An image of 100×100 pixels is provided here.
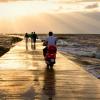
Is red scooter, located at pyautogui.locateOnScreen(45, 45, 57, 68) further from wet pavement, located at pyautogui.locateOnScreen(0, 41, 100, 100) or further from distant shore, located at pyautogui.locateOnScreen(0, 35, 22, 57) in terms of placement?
distant shore, located at pyautogui.locateOnScreen(0, 35, 22, 57)

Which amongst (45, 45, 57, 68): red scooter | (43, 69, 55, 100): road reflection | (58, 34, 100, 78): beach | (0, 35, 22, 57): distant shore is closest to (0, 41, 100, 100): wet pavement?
(43, 69, 55, 100): road reflection

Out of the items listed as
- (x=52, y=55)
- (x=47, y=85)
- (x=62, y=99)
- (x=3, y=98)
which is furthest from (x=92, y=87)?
(x=52, y=55)

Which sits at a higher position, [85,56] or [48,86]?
[48,86]

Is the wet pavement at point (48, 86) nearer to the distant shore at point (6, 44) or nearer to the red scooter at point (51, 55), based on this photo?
the red scooter at point (51, 55)

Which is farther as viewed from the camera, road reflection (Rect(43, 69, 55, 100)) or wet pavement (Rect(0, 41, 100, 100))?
road reflection (Rect(43, 69, 55, 100))

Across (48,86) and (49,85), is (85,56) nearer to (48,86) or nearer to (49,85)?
(49,85)

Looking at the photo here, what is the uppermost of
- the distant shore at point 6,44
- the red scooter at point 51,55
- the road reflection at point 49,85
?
the red scooter at point 51,55

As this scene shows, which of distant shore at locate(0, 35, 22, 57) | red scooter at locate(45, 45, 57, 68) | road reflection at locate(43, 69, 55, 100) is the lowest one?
distant shore at locate(0, 35, 22, 57)

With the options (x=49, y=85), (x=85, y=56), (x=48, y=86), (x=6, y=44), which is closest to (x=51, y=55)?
(x=49, y=85)

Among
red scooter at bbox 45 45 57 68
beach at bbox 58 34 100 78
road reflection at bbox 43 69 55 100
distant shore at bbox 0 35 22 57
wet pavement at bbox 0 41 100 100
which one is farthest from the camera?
distant shore at bbox 0 35 22 57

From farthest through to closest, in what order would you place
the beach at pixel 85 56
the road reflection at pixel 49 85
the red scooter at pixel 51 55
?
the beach at pixel 85 56 < the red scooter at pixel 51 55 < the road reflection at pixel 49 85

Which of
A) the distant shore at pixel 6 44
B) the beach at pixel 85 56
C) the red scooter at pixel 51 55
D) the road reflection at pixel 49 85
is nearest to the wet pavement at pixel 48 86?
the road reflection at pixel 49 85

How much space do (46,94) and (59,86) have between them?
1.55m

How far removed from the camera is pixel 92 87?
1208 cm
